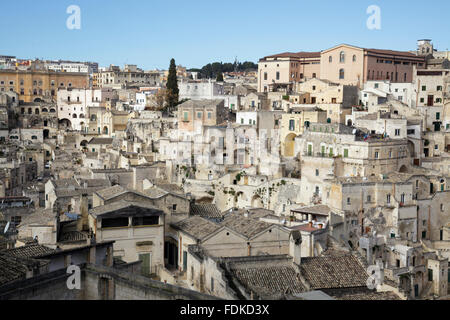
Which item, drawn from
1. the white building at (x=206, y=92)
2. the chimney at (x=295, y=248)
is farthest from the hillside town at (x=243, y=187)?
the white building at (x=206, y=92)

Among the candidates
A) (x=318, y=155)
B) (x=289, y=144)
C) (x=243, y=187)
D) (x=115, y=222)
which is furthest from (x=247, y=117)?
(x=115, y=222)

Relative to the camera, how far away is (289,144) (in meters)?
46.0

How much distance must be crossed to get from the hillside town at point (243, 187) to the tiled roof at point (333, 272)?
2.7 inches

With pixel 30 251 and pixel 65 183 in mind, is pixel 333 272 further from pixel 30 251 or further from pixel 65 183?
pixel 65 183

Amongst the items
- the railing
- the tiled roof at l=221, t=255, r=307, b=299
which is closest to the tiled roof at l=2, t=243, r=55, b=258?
the tiled roof at l=221, t=255, r=307, b=299

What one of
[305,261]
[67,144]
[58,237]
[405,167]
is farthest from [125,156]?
[305,261]

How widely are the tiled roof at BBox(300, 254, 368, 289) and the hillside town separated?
0.22 ft

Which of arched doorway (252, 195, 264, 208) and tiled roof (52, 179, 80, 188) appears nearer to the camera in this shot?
tiled roof (52, 179, 80, 188)

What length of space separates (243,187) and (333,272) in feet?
61.8

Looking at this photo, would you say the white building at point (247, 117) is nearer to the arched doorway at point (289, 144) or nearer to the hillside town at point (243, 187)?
the hillside town at point (243, 187)

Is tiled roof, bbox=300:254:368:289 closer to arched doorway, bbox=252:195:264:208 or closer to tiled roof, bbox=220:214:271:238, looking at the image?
tiled roof, bbox=220:214:271:238

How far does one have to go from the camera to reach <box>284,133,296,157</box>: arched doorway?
45.7 metres

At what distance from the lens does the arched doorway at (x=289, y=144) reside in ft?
150

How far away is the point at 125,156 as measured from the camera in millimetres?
48969
